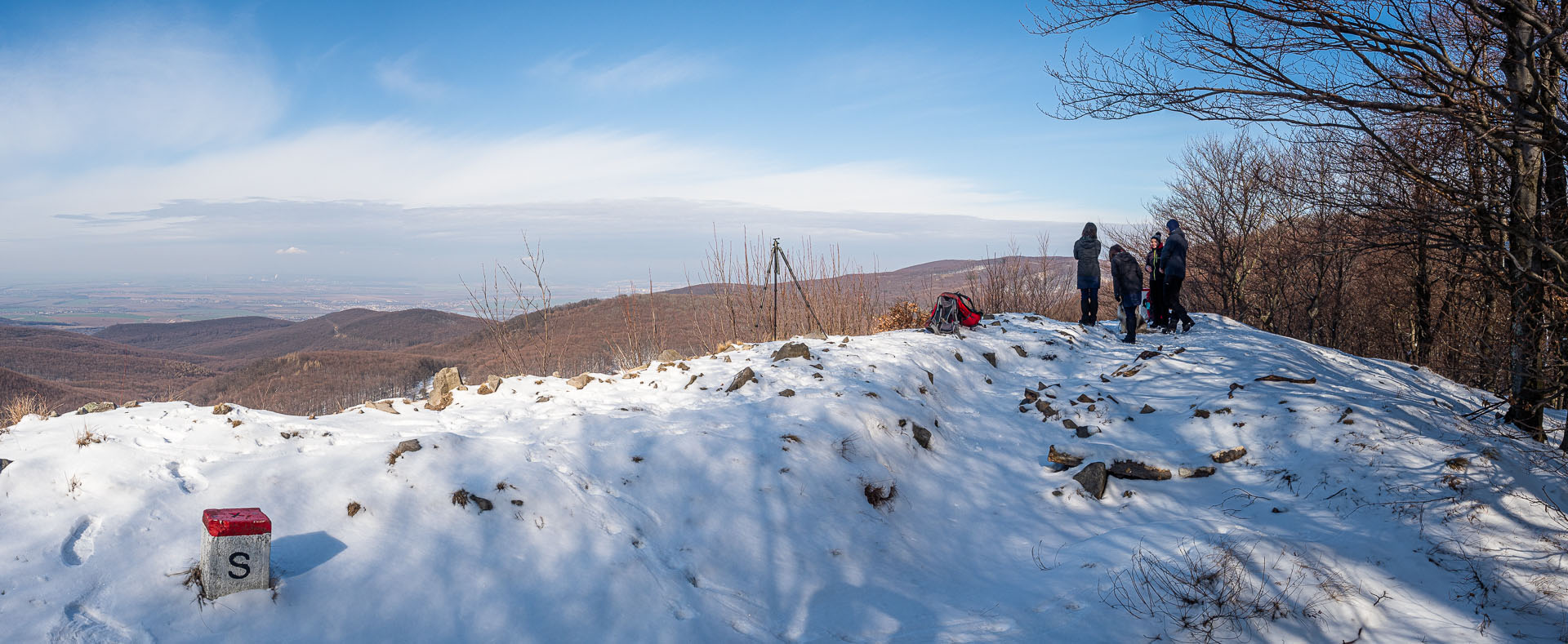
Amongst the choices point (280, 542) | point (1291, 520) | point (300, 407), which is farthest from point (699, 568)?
point (300, 407)

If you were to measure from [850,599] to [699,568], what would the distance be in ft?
2.86

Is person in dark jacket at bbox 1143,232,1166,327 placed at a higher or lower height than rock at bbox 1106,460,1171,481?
higher

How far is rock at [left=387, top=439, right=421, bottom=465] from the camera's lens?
12.9 feet

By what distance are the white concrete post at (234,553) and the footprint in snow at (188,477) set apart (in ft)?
3.16

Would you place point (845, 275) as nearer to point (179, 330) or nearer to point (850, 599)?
point (850, 599)

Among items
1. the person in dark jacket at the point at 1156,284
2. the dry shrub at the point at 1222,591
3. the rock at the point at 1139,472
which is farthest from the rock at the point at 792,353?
the person in dark jacket at the point at 1156,284

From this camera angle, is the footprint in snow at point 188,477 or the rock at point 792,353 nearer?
the footprint in snow at point 188,477

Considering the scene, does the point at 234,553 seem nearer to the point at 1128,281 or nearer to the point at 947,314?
the point at 947,314

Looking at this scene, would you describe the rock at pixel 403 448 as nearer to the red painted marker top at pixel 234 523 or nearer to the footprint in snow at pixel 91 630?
the red painted marker top at pixel 234 523

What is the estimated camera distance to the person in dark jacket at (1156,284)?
1027 cm

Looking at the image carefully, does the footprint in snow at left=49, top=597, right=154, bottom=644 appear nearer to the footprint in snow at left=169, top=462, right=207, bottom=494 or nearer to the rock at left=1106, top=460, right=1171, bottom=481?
the footprint in snow at left=169, top=462, right=207, bottom=494

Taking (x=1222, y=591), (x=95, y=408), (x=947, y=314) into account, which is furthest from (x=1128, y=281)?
(x=95, y=408)

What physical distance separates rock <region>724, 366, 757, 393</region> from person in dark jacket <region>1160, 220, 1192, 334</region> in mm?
7285

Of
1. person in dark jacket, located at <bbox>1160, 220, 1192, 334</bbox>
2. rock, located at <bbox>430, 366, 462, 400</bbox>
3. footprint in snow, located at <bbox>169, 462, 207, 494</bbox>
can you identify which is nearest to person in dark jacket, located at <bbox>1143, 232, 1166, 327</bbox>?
person in dark jacket, located at <bbox>1160, 220, 1192, 334</bbox>
